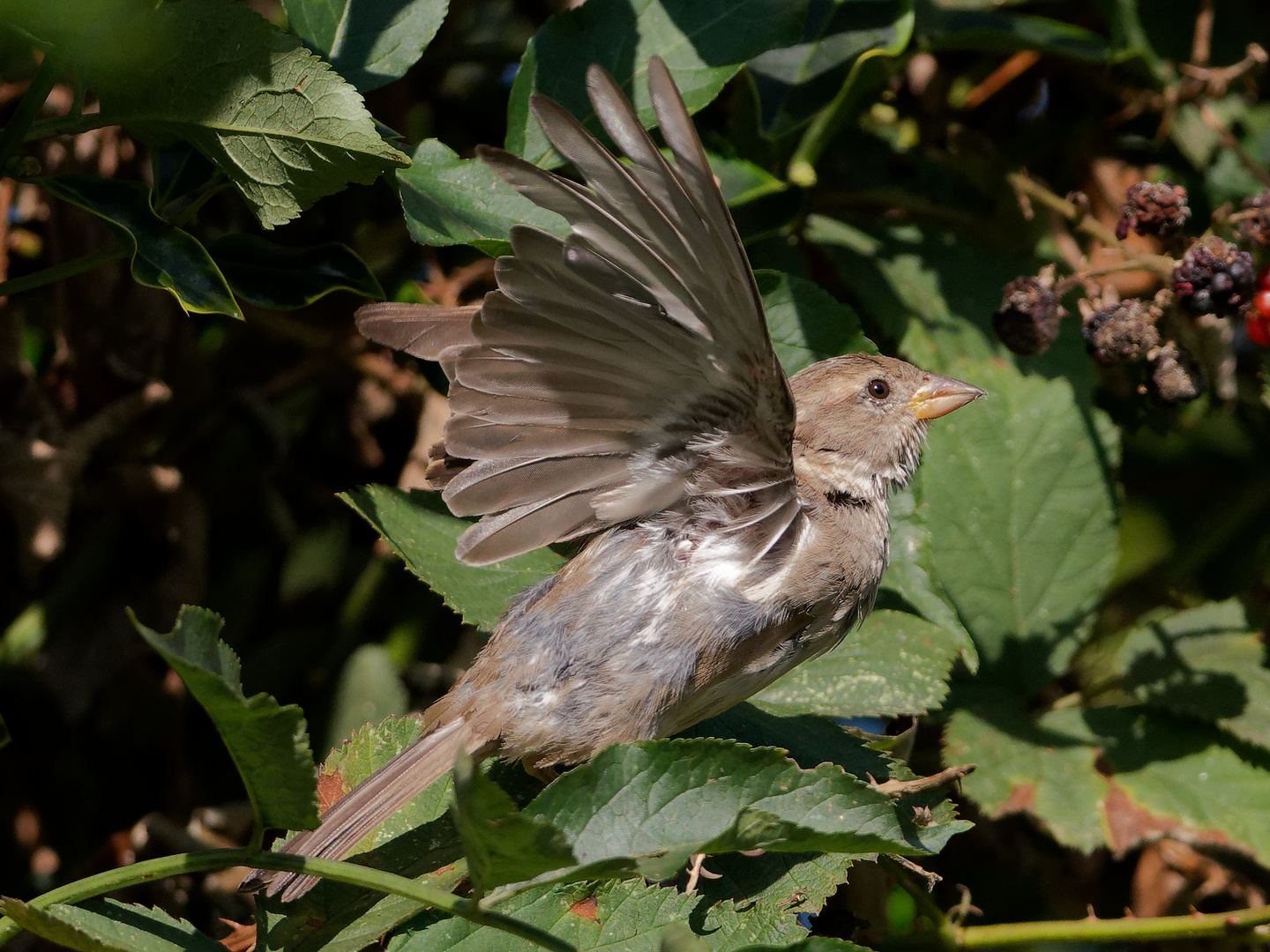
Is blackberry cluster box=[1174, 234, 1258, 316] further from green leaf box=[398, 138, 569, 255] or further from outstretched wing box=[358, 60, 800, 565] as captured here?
green leaf box=[398, 138, 569, 255]

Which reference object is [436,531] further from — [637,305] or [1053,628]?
[1053,628]

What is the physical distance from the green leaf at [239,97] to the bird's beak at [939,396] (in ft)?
Answer: 4.01

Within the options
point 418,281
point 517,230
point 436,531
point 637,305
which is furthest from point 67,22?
point 418,281

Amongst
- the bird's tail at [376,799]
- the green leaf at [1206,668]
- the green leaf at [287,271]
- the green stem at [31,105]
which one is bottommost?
the green leaf at [1206,668]

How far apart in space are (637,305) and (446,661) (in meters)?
1.35

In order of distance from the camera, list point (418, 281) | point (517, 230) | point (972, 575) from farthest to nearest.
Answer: point (418, 281)
point (972, 575)
point (517, 230)

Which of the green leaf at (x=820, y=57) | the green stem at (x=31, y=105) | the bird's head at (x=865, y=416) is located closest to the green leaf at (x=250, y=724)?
the green stem at (x=31, y=105)

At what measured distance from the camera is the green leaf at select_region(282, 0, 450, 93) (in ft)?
6.56

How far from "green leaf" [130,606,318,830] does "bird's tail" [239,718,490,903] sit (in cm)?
43

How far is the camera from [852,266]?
9.06ft

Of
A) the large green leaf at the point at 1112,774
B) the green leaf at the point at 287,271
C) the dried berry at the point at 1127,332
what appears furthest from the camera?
the large green leaf at the point at 1112,774

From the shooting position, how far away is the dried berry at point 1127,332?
228cm

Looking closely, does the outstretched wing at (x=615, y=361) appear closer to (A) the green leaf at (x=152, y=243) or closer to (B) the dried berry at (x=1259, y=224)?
(A) the green leaf at (x=152, y=243)

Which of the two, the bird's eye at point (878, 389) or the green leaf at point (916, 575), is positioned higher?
the bird's eye at point (878, 389)
